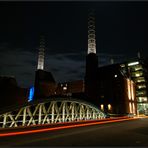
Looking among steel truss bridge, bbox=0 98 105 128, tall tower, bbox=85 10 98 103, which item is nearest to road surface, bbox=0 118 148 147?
steel truss bridge, bbox=0 98 105 128

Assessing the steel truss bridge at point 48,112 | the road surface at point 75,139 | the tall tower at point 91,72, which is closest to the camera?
the road surface at point 75,139

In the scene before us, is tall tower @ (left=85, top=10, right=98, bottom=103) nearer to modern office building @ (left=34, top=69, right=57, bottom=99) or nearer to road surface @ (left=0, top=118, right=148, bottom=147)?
modern office building @ (left=34, top=69, right=57, bottom=99)

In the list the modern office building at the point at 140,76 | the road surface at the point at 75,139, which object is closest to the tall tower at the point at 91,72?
the modern office building at the point at 140,76

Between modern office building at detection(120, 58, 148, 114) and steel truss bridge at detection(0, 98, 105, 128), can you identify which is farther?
modern office building at detection(120, 58, 148, 114)

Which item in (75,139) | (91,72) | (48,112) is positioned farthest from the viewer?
(91,72)

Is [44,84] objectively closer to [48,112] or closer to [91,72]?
[91,72]

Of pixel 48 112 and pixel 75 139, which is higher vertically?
pixel 48 112

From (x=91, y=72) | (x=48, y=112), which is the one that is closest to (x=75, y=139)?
(x=48, y=112)

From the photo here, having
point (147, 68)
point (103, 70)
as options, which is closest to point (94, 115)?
point (103, 70)

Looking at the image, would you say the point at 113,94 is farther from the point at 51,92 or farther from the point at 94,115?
the point at 51,92

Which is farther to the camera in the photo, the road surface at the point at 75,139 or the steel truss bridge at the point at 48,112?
the steel truss bridge at the point at 48,112

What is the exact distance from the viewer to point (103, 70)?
235 feet

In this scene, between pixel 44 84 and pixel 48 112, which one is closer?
pixel 48 112

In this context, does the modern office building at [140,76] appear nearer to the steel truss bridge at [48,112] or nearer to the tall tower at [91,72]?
the tall tower at [91,72]
